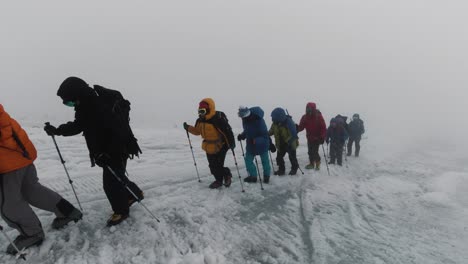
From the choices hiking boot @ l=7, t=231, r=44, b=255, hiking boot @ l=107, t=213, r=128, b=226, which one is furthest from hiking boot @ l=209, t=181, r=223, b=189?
hiking boot @ l=7, t=231, r=44, b=255

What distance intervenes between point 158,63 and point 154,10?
10531cm

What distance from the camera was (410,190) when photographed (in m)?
9.73

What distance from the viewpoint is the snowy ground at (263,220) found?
17.3ft

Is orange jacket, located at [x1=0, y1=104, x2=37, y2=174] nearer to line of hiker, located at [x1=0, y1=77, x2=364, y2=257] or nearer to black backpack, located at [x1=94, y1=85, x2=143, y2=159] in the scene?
line of hiker, located at [x1=0, y1=77, x2=364, y2=257]

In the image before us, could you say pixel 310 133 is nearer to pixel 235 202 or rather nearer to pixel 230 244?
pixel 235 202

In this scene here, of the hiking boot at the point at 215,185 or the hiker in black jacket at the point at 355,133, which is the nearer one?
the hiking boot at the point at 215,185

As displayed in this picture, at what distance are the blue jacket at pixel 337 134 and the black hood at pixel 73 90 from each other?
984 cm

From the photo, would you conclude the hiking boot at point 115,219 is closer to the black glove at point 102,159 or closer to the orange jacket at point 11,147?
the black glove at point 102,159

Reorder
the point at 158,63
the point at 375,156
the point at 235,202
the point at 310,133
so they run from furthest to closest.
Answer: the point at 158,63 < the point at 375,156 < the point at 310,133 < the point at 235,202

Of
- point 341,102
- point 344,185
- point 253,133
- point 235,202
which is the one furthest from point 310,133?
point 341,102

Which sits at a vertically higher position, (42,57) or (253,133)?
(42,57)

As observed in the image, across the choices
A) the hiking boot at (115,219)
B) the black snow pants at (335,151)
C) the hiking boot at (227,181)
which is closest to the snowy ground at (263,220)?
the hiking boot at (115,219)

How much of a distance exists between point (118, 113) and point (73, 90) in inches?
30.4

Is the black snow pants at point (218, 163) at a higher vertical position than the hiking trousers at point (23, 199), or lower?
lower
